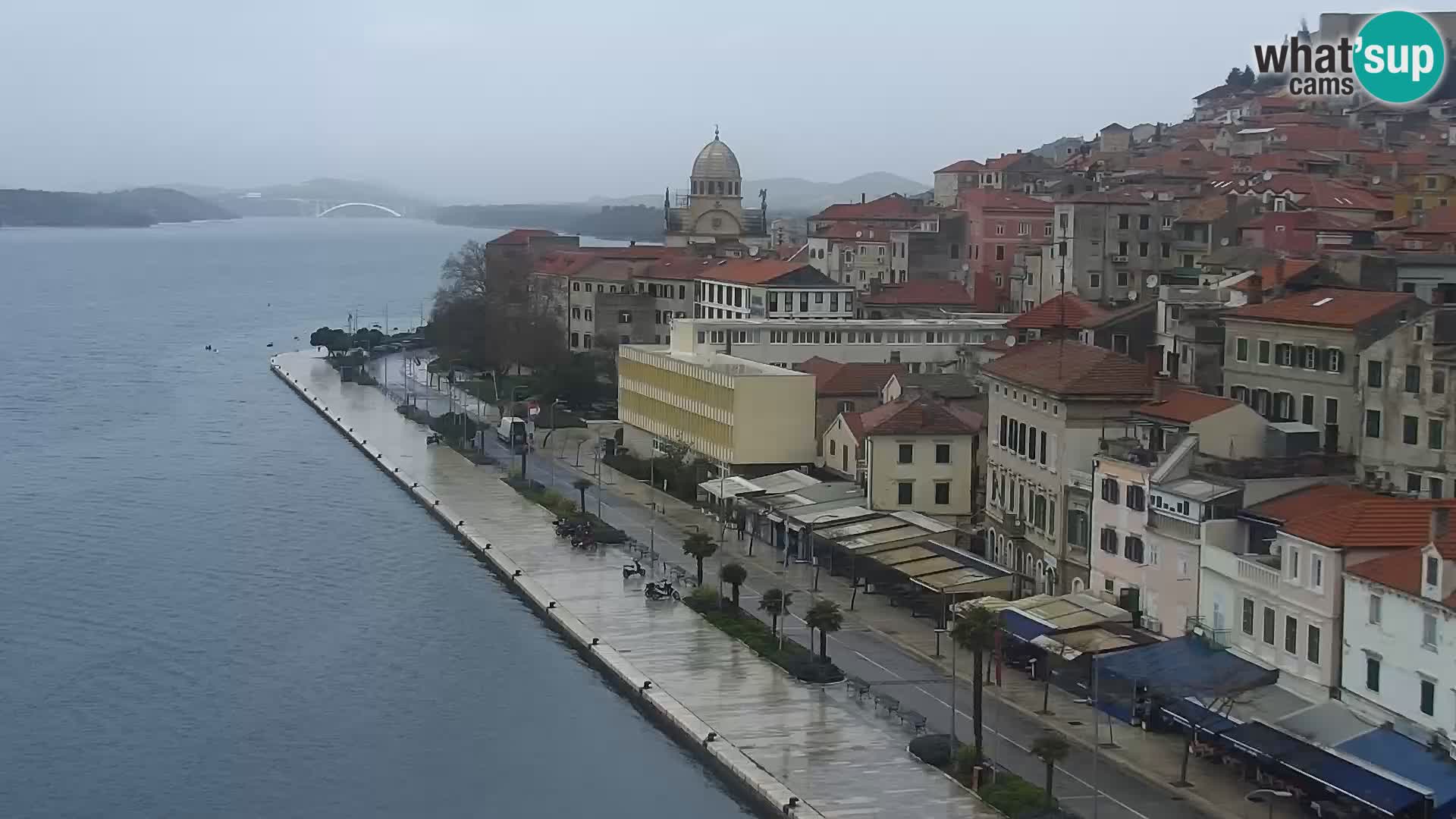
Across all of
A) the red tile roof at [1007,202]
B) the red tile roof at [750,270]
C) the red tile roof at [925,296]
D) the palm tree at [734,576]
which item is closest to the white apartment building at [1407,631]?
the palm tree at [734,576]

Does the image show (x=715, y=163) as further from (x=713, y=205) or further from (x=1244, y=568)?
(x=1244, y=568)

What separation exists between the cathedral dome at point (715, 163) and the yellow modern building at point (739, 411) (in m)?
37.2

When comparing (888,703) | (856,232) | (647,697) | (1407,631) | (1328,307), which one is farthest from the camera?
(856,232)

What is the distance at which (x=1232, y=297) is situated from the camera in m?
30.2

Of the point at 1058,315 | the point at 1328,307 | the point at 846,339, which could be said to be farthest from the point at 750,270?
the point at 1328,307

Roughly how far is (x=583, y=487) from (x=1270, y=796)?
2252 cm

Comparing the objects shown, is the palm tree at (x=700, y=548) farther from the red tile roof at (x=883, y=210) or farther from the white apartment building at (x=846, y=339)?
the red tile roof at (x=883, y=210)

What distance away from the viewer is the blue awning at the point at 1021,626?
24.8m

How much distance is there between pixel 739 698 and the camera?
81.1 ft

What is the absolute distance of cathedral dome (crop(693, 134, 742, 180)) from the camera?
8112 cm

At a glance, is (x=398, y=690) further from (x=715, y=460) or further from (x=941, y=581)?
(x=715, y=460)

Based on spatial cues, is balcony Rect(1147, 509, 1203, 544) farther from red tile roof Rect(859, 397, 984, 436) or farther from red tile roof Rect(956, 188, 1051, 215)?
red tile roof Rect(956, 188, 1051, 215)

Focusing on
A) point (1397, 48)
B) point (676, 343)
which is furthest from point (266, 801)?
point (1397, 48)

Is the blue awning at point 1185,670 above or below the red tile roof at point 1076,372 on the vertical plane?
below
